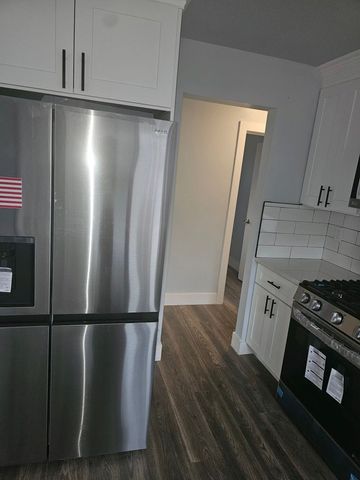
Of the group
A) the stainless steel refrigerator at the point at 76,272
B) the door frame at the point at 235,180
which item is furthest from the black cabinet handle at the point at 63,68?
the door frame at the point at 235,180

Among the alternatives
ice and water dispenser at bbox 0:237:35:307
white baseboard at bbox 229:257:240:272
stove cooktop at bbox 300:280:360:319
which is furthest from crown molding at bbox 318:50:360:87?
white baseboard at bbox 229:257:240:272

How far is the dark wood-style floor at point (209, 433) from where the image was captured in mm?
1763

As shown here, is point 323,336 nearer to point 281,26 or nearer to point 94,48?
point 281,26

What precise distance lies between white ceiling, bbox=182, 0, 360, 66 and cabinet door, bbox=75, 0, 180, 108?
0.31m

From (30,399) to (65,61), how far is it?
1655 millimetres

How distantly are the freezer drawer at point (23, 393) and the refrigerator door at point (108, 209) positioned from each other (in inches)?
8.4

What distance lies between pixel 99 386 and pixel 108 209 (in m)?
0.90

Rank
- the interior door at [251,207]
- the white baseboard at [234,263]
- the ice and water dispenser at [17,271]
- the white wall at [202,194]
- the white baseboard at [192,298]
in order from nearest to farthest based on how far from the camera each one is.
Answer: the ice and water dispenser at [17,271] < the white wall at [202,194] < the white baseboard at [192,298] < the interior door at [251,207] < the white baseboard at [234,263]

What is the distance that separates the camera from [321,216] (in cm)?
287

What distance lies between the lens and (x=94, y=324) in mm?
1579

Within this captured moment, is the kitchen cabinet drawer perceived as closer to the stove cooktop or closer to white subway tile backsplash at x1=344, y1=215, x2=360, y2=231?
the stove cooktop

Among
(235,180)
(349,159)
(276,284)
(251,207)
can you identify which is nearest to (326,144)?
(349,159)

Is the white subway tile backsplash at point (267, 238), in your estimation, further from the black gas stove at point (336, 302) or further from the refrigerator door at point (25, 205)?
the refrigerator door at point (25, 205)

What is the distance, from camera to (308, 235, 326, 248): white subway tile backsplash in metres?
2.88
